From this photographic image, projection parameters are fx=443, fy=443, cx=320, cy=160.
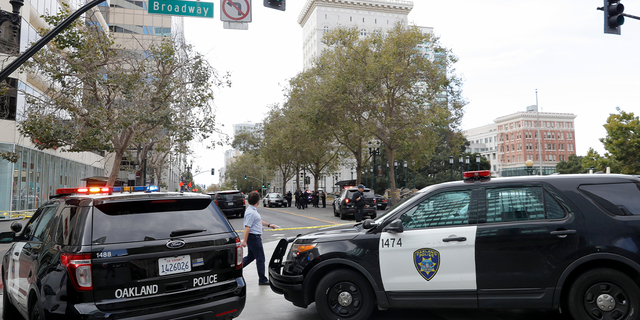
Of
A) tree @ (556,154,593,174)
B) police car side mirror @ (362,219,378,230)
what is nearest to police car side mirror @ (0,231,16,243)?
police car side mirror @ (362,219,378,230)

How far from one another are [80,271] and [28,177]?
2842 cm

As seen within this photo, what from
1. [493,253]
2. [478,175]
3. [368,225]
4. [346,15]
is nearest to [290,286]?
[368,225]

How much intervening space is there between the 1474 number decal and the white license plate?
2252 millimetres

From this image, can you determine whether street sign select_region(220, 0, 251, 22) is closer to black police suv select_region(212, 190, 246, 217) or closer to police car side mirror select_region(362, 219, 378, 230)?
police car side mirror select_region(362, 219, 378, 230)

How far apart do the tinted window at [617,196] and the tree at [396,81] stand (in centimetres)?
2548

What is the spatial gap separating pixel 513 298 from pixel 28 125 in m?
19.2

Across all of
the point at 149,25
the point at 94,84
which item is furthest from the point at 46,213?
the point at 149,25

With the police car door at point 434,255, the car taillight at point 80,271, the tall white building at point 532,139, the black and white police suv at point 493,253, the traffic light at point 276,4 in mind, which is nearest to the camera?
the car taillight at point 80,271

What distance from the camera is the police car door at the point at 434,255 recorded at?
509cm

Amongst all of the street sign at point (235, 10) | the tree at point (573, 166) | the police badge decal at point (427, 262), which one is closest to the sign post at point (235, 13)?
the street sign at point (235, 10)

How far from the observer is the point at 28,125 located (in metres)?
17.8

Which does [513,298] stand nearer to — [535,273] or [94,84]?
[535,273]

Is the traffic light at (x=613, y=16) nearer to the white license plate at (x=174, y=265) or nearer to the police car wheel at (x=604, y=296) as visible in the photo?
the police car wheel at (x=604, y=296)

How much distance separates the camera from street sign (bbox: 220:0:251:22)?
415 inches
